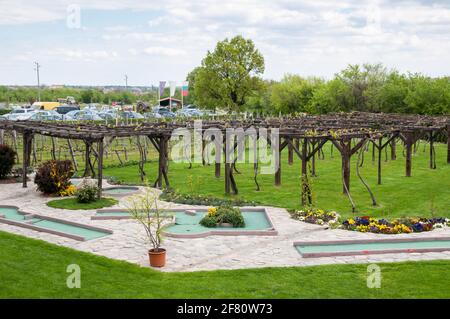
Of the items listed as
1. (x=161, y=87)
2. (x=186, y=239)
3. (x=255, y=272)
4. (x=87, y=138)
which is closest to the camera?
(x=255, y=272)

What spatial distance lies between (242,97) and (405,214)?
31458 mm

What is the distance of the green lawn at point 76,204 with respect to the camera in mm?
16484

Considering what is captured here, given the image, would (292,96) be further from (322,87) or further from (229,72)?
(229,72)

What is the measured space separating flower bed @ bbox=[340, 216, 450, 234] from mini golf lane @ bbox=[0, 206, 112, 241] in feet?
21.2

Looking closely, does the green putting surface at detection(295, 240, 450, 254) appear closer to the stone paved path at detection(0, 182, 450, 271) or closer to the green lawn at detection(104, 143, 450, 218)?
the stone paved path at detection(0, 182, 450, 271)

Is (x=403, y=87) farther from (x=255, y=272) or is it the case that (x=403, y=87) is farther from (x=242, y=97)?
(x=255, y=272)

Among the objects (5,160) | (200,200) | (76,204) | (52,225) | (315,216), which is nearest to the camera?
(52,225)

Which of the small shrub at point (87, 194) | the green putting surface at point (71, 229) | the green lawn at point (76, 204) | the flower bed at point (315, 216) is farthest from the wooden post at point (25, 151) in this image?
the flower bed at point (315, 216)

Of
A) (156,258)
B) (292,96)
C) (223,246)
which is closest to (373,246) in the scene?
(223,246)

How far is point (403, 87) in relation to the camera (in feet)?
134

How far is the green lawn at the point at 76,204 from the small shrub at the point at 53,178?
1075mm

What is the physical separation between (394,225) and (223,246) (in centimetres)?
466

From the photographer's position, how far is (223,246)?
12.5m
